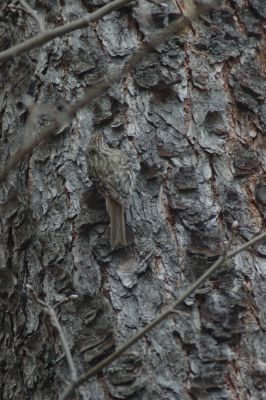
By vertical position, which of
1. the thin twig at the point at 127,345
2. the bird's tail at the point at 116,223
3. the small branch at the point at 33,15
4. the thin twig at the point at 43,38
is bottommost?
the thin twig at the point at 127,345

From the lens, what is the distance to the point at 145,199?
2.50 metres

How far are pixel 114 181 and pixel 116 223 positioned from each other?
30 centimetres

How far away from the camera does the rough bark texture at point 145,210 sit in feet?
7.60

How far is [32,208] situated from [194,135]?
21.4 inches

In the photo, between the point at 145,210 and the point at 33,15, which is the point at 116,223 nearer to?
the point at 145,210

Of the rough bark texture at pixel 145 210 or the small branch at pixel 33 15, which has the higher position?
the small branch at pixel 33 15

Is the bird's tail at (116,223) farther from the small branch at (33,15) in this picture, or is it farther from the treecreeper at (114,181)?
the small branch at (33,15)

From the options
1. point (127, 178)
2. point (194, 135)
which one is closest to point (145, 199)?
point (127, 178)

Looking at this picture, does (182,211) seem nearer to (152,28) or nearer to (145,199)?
(145,199)

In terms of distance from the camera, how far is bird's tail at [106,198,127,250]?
7.91ft

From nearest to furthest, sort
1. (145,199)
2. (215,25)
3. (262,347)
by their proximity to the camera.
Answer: (262,347) < (145,199) < (215,25)

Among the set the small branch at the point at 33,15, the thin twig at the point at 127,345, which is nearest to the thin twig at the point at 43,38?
the small branch at the point at 33,15

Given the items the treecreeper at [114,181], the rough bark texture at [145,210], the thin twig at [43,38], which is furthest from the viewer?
the treecreeper at [114,181]

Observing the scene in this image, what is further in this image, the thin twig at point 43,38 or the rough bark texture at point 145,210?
the rough bark texture at point 145,210
